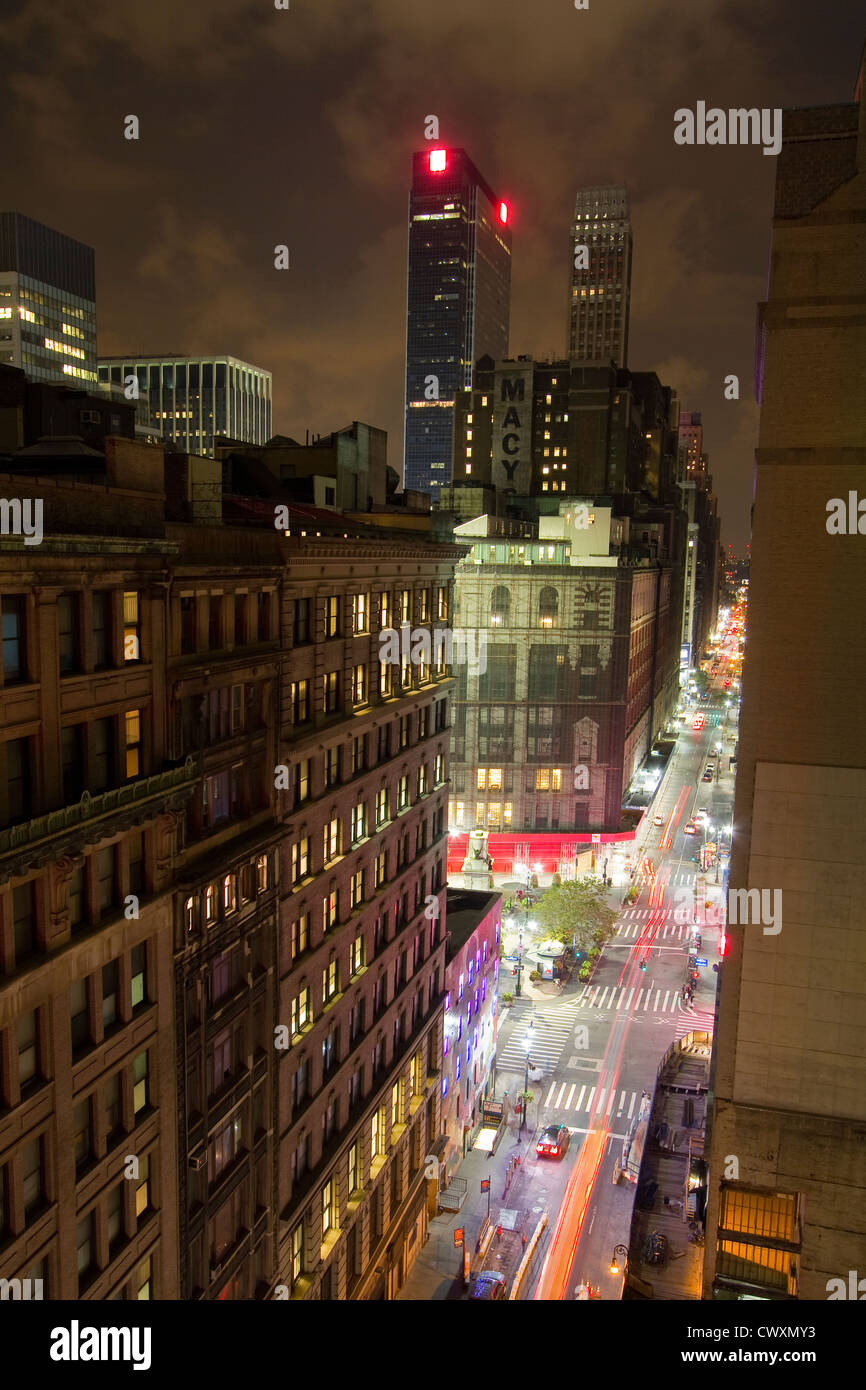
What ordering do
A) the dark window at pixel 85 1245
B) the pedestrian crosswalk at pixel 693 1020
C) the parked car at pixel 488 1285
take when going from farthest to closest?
the pedestrian crosswalk at pixel 693 1020 → the parked car at pixel 488 1285 → the dark window at pixel 85 1245

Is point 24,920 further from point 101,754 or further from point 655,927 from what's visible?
point 655,927

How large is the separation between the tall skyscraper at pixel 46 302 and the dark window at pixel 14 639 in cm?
12613

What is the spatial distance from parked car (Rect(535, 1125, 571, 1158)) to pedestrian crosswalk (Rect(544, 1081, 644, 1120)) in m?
2.98

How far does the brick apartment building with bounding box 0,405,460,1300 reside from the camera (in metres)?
18.3

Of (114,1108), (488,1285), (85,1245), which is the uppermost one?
(114,1108)

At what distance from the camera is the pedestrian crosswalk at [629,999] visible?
214ft

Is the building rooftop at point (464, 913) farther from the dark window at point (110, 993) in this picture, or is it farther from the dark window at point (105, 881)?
the dark window at point (105, 881)

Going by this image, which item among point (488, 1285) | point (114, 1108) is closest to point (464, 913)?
point (488, 1285)

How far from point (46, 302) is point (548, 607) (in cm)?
9602

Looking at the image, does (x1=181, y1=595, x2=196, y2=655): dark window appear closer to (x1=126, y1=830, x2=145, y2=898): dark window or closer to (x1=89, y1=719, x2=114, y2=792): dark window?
(x1=89, y1=719, x2=114, y2=792): dark window

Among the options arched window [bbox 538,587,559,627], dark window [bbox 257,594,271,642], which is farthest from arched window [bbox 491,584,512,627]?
dark window [bbox 257,594,271,642]

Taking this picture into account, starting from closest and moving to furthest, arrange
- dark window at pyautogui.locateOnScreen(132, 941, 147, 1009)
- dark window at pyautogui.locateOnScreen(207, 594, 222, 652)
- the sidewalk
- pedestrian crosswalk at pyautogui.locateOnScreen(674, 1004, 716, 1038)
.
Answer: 1. dark window at pyautogui.locateOnScreen(132, 941, 147, 1009)
2. dark window at pyautogui.locateOnScreen(207, 594, 222, 652)
3. the sidewalk
4. pedestrian crosswalk at pyautogui.locateOnScreen(674, 1004, 716, 1038)

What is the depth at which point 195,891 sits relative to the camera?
2319cm

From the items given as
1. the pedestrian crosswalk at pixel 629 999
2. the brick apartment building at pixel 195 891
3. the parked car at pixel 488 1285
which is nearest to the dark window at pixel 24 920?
the brick apartment building at pixel 195 891
